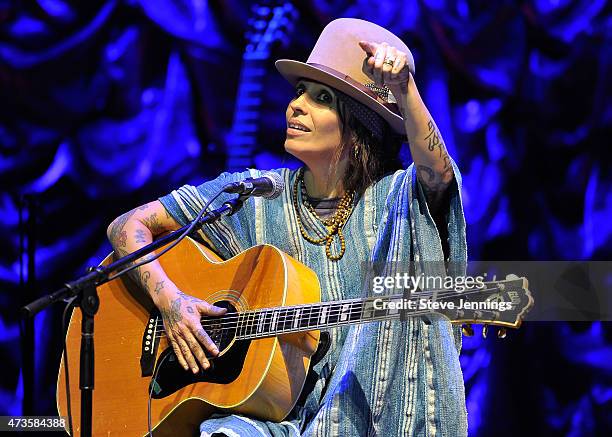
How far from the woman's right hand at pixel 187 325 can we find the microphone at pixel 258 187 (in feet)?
1.26

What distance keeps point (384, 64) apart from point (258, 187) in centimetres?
55

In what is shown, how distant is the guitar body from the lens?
2678 millimetres

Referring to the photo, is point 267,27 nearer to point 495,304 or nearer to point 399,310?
point 399,310

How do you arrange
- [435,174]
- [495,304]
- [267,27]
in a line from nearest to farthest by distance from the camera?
[495,304]
[435,174]
[267,27]

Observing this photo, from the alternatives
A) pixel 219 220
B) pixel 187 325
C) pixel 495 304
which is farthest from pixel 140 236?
pixel 495 304

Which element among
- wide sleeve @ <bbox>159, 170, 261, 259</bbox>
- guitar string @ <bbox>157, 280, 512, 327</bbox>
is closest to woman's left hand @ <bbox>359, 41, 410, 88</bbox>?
guitar string @ <bbox>157, 280, 512, 327</bbox>

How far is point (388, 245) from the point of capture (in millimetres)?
2791

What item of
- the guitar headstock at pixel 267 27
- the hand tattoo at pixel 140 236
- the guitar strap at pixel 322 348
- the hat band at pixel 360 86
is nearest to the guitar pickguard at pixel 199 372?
the guitar strap at pixel 322 348

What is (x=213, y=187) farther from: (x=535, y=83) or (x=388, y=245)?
(x=535, y=83)

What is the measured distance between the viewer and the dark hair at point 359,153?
120 inches

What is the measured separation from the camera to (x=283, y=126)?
3969 millimetres

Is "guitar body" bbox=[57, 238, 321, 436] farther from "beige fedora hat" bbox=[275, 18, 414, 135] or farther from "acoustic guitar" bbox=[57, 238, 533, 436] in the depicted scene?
"beige fedora hat" bbox=[275, 18, 414, 135]

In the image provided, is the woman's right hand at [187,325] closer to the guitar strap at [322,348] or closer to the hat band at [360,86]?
the guitar strap at [322,348]

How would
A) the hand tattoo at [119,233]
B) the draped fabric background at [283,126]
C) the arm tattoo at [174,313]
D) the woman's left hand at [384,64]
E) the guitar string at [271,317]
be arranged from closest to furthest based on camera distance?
the woman's left hand at [384,64] → the guitar string at [271,317] → the arm tattoo at [174,313] → the hand tattoo at [119,233] → the draped fabric background at [283,126]
